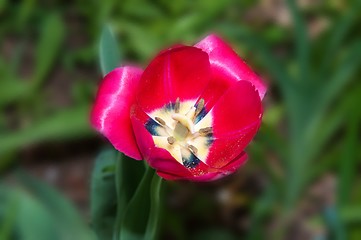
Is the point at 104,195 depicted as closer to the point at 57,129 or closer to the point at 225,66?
the point at 225,66

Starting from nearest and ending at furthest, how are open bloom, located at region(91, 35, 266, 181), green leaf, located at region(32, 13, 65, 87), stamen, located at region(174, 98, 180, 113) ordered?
open bloom, located at region(91, 35, 266, 181)
stamen, located at region(174, 98, 180, 113)
green leaf, located at region(32, 13, 65, 87)

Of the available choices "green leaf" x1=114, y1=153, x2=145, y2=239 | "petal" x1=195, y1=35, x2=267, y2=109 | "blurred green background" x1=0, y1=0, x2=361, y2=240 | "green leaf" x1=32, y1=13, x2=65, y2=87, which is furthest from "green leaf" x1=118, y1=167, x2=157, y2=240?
"green leaf" x1=32, y1=13, x2=65, y2=87

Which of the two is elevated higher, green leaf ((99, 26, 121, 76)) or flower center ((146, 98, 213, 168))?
green leaf ((99, 26, 121, 76))

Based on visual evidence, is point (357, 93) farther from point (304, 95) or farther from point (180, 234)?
point (180, 234)

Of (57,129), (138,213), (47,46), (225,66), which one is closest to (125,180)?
(138,213)

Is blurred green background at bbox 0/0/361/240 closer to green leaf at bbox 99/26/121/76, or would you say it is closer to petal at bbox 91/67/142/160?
green leaf at bbox 99/26/121/76

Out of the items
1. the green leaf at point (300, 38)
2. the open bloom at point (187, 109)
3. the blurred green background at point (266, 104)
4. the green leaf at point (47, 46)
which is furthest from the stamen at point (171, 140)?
the green leaf at point (47, 46)

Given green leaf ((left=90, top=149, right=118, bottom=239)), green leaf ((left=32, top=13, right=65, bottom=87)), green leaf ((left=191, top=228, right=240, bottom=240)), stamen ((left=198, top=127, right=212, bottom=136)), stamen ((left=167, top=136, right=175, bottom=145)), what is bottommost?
green leaf ((left=191, top=228, right=240, bottom=240))
